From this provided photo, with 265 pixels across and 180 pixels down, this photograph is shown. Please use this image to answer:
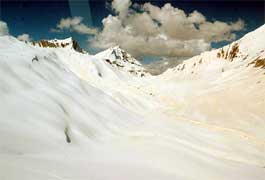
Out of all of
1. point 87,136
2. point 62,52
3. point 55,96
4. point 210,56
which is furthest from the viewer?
point 210,56

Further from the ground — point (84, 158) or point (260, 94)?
point (260, 94)

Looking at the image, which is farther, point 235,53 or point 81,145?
point 235,53

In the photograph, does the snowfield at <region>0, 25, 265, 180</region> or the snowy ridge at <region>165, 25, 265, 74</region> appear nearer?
the snowfield at <region>0, 25, 265, 180</region>

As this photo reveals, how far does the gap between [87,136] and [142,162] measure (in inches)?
169

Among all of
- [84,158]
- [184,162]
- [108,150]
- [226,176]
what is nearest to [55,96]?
[108,150]

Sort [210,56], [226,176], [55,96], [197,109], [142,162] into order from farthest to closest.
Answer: [210,56] < [197,109] < [55,96] < [226,176] < [142,162]

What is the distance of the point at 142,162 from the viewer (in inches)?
556

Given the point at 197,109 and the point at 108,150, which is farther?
the point at 197,109

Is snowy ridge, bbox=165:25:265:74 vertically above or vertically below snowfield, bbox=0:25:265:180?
above

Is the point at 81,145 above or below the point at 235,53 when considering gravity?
below

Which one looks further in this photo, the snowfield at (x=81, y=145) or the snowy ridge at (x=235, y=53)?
the snowy ridge at (x=235, y=53)

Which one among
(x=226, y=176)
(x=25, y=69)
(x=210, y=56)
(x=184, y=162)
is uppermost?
(x=210, y=56)

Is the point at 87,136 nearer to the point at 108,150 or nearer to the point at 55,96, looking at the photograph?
the point at 108,150

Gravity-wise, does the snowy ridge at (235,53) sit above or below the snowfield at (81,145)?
above
